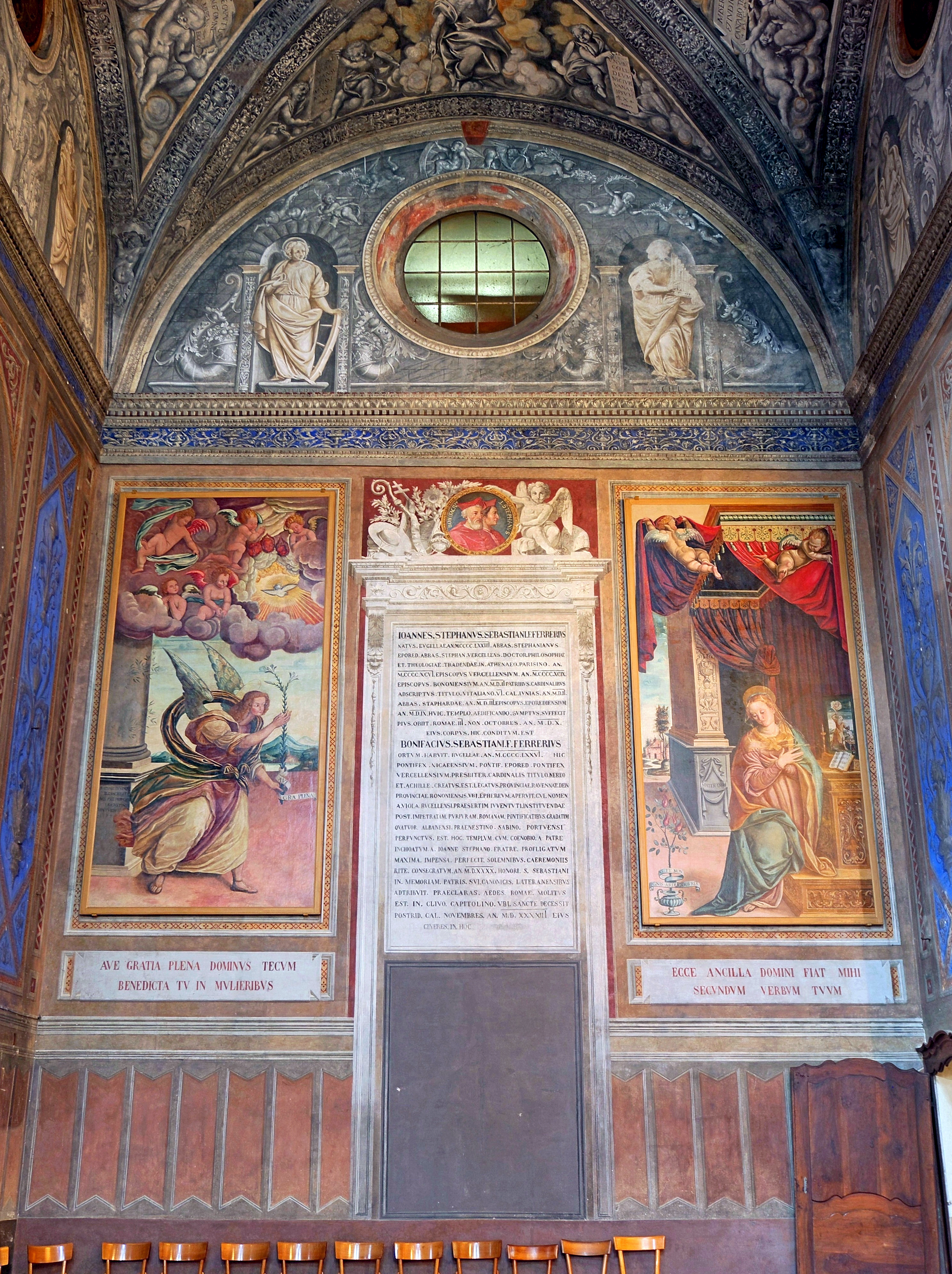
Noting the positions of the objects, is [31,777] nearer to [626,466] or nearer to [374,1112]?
[374,1112]

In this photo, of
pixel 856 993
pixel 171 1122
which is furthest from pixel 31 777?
pixel 856 993

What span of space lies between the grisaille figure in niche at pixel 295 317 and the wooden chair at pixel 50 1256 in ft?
23.0

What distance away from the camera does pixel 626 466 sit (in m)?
11.5

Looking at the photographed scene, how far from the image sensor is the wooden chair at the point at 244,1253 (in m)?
9.06

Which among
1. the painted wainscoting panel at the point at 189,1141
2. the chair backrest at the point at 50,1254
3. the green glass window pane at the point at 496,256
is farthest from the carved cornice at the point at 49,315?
the chair backrest at the point at 50,1254

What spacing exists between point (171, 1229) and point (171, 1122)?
2.31ft

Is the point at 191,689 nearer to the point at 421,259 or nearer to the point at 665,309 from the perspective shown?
the point at 421,259

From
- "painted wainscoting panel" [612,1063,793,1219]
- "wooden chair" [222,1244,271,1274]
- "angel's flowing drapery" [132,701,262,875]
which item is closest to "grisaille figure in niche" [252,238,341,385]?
"angel's flowing drapery" [132,701,262,875]

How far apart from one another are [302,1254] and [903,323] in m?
8.00

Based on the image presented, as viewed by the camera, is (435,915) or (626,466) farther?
(626,466)

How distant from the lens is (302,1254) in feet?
29.8

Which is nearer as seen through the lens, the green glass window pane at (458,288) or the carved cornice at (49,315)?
the carved cornice at (49,315)

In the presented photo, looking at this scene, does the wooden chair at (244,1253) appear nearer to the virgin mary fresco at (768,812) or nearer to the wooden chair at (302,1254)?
the wooden chair at (302,1254)

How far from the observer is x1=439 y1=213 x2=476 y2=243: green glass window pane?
1256 centimetres
